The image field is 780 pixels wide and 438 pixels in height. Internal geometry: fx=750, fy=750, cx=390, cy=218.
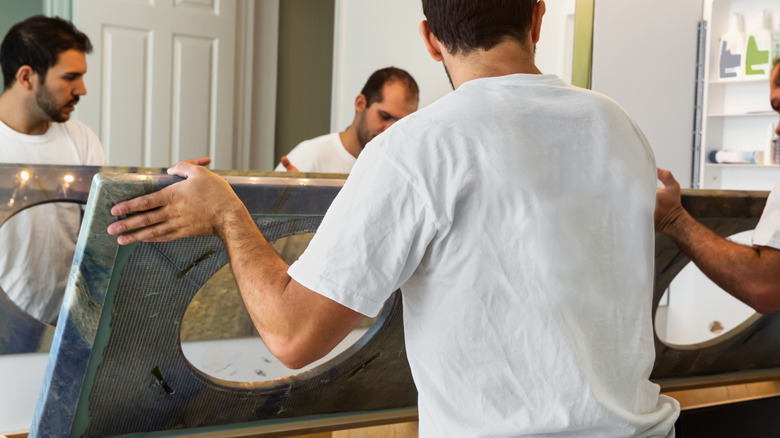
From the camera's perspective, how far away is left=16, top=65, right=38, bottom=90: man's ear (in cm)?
131

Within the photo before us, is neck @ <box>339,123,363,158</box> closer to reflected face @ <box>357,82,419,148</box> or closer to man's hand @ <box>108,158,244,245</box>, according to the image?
reflected face @ <box>357,82,419,148</box>

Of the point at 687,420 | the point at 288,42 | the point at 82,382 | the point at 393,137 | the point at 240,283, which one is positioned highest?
the point at 288,42

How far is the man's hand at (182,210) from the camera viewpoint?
783 mm

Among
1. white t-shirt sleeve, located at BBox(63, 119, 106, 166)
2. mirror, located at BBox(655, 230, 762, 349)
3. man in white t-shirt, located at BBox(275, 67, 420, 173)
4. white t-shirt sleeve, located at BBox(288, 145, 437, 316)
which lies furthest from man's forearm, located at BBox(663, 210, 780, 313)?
white t-shirt sleeve, located at BBox(63, 119, 106, 166)

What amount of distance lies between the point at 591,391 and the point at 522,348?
0.27ft

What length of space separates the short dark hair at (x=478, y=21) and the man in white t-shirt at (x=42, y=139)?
71 cm

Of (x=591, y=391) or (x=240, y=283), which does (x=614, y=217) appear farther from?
(x=240, y=283)

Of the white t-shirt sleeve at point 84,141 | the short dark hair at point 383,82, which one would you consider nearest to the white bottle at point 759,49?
Answer: the short dark hair at point 383,82

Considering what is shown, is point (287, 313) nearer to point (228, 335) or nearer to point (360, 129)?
point (228, 335)

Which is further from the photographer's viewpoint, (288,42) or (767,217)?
(288,42)

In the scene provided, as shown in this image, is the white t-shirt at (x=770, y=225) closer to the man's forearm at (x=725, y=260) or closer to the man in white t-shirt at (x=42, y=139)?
the man's forearm at (x=725, y=260)

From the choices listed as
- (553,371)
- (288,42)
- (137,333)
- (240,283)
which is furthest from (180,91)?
(553,371)

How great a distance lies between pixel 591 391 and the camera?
2.40 ft

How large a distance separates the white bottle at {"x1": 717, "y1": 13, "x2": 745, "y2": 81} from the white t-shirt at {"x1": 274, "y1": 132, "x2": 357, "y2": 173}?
5.41ft
